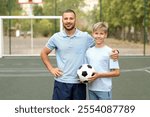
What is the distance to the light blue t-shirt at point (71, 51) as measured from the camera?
4.68m

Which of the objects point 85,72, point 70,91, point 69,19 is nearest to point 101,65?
point 85,72

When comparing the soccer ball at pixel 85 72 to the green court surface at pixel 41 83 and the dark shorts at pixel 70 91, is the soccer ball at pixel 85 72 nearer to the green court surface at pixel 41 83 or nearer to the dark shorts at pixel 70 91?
the dark shorts at pixel 70 91

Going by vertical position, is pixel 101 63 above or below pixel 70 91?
above

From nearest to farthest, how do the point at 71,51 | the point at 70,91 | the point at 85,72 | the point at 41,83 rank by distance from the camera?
the point at 85,72, the point at 71,51, the point at 70,91, the point at 41,83

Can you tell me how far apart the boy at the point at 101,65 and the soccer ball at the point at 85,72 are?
0.04m

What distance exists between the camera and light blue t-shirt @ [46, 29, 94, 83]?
4684mm

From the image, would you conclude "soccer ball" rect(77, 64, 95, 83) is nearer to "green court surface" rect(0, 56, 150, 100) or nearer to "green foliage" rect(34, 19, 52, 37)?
"green court surface" rect(0, 56, 150, 100)

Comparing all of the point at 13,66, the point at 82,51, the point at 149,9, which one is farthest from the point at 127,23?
the point at 82,51

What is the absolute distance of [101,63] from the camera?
457 centimetres

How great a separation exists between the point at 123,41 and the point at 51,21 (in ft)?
38.9

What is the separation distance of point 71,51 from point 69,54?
0.04 metres

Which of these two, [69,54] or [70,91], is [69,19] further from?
[70,91]

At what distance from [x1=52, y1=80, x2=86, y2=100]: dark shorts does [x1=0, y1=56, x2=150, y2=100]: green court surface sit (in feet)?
15.7

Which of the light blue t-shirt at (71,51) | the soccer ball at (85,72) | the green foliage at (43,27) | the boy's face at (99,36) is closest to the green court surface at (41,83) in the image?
the light blue t-shirt at (71,51)
